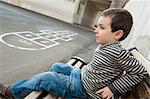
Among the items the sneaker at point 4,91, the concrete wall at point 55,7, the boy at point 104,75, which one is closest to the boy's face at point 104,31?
the boy at point 104,75

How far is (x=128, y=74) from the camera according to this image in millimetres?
1669

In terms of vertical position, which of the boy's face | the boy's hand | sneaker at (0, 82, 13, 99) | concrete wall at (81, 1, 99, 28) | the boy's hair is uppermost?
the boy's hair

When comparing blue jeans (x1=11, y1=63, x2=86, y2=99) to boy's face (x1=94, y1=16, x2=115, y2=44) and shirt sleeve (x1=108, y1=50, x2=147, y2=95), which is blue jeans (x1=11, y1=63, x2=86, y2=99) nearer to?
shirt sleeve (x1=108, y1=50, x2=147, y2=95)

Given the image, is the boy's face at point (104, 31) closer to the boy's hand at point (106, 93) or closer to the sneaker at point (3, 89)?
the boy's hand at point (106, 93)

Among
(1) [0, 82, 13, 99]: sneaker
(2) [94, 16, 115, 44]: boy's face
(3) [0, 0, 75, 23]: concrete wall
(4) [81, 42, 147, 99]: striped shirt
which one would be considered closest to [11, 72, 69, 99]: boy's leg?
(1) [0, 82, 13, 99]: sneaker

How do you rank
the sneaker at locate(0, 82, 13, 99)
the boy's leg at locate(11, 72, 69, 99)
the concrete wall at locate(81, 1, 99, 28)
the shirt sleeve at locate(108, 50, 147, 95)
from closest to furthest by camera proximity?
1. the shirt sleeve at locate(108, 50, 147, 95)
2. the boy's leg at locate(11, 72, 69, 99)
3. the sneaker at locate(0, 82, 13, 99)
4. the concrete wall at locate(81, 1, 99, 28)

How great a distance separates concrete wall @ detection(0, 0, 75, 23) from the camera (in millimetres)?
15023

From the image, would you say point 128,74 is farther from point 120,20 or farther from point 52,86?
point 52,86

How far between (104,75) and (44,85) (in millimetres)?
Answer: 541

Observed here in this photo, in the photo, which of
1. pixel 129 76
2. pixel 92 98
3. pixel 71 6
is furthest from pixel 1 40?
pixel 71 6

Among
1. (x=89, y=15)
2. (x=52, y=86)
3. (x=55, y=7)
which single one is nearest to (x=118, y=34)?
(x=52, y=86)

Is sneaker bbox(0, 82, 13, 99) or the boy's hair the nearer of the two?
the boy's hair

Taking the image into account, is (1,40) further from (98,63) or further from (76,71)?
(98,63)

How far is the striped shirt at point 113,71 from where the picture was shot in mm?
1641
